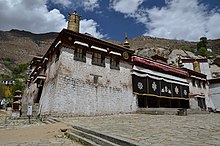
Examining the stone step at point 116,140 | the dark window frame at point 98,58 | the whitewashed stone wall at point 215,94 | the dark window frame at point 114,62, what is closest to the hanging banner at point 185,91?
the whitewashed stone wall at point 215,94

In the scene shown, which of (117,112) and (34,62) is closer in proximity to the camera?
(117,112)

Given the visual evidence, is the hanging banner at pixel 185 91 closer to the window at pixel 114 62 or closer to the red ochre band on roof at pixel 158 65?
the red ochre band on roof at pixel 158 65

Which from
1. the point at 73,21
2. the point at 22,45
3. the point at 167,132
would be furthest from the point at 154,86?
the point at 22,45

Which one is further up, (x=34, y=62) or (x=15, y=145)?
(x=34, y=62)

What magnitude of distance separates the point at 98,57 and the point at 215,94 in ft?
75.3

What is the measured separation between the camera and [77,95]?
45.6 feet

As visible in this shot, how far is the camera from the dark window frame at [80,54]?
14781 mm

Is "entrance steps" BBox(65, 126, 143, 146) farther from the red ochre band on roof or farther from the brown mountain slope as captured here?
the brown mountain slope

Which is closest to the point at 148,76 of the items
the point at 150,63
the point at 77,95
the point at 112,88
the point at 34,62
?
the point at 150,63

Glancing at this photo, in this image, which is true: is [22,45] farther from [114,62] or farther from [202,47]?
[114,62]

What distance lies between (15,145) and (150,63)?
56.4 feet

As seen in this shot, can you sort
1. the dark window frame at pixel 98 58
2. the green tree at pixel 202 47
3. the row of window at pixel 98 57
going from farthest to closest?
the green tree at pixel 202 47
the dark window frame at pixel 98 58
the row of window at pixel 98 57

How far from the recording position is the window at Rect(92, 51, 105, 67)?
52.0ft

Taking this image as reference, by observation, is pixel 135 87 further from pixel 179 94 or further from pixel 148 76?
pixel 179 94
